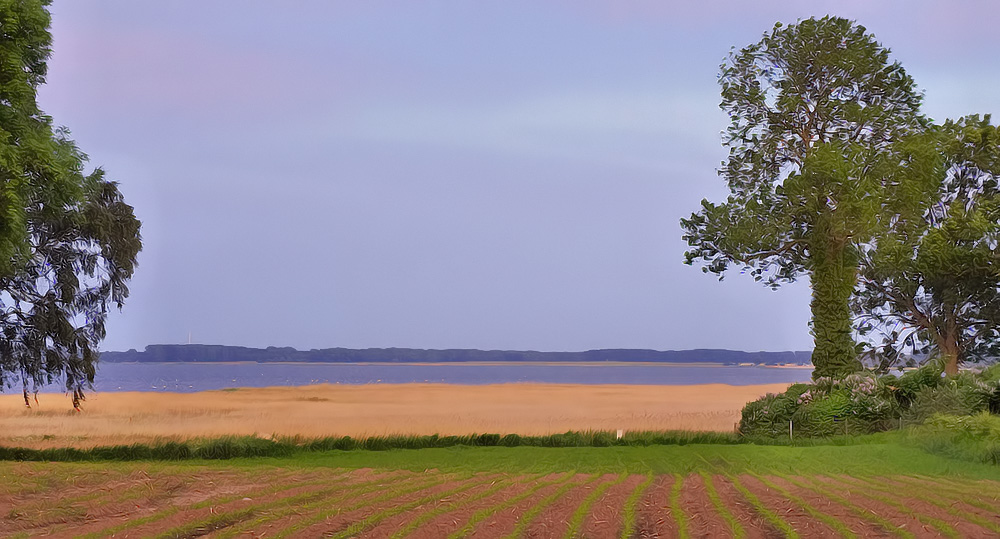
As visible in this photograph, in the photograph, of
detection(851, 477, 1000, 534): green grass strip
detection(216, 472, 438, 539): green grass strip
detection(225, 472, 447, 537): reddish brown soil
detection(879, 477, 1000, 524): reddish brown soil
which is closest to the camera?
detection(216, 472, 438, 539): green grass strip

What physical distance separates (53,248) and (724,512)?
55.9 ft

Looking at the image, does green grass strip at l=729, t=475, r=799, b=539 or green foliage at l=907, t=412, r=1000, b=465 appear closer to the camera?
green grass strip at l=729, t=475, r=799, b=539

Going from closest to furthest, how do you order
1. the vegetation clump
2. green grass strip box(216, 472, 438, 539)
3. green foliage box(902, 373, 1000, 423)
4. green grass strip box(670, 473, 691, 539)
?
green grass strip box(670, 473, 691, 539), green grass strip box(216, 472, 438, 539), green foliage box(902, 373, 1000, 423), the vegetation clump

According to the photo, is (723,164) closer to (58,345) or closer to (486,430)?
(486,430)

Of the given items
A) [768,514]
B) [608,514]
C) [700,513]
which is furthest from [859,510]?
[608,514]

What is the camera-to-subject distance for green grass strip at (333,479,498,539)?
915cm

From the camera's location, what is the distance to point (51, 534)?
9289 mm

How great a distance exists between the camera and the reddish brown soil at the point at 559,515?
9.19 metres

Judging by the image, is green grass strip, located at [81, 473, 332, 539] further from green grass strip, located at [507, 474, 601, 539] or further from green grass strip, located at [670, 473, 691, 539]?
green grass strip, located at [670, 473, 691, 539]

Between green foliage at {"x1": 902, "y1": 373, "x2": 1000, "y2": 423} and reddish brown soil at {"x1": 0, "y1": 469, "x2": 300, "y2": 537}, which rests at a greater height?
green foliage at {"x1": 902, "y1": 373, "x2": 1000, "y2": 423}

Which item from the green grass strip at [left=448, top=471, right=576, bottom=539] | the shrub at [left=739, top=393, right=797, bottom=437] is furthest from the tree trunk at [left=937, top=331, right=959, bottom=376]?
the green grass strip at [left=448, top=471, right=576, bottom=539]

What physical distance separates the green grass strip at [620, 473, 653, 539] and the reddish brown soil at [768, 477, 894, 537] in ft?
7.03

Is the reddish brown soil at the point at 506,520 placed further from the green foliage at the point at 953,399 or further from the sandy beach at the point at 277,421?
the green foliage at the point at 953,399

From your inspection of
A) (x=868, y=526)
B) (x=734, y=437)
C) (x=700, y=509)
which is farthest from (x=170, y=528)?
(x=734, y=437)
